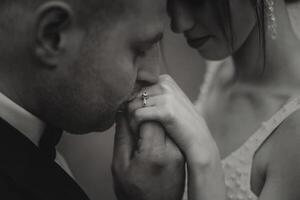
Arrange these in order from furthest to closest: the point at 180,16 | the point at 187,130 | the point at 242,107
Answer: the point at 242,107 < the point at 180,16 < the point at 187,130

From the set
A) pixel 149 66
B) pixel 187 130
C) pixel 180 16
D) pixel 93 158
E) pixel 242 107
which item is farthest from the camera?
pixel 93 158

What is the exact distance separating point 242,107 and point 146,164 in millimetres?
628

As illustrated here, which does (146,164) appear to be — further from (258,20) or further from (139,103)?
(258,20)

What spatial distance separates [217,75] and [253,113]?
11.0 inches

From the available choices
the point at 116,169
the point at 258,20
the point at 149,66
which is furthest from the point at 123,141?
the point at 258,20

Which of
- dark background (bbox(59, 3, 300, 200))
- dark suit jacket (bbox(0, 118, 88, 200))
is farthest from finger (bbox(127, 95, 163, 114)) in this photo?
dark background (bbox(59, 3, 300, 200))

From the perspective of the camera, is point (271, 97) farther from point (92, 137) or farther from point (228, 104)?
point (92, 137)

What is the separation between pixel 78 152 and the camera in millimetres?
1825

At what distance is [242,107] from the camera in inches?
65.7

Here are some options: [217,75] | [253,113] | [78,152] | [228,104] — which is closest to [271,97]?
[253,113]

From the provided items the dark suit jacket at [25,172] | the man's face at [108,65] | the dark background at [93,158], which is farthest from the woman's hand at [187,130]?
the dark background at [93,158]

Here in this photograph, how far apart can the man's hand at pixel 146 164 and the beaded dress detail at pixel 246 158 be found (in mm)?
417

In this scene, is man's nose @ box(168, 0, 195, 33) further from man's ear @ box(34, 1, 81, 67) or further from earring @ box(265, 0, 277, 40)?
man's ear @ box(34, 1, 81, 67)

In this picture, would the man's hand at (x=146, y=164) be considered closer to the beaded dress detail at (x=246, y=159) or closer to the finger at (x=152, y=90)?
the finger at (x=152, y=90)
